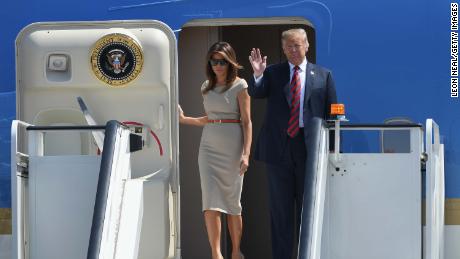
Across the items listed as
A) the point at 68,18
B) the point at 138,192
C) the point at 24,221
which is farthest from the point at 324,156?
the point at 68,18

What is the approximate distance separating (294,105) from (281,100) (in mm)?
105

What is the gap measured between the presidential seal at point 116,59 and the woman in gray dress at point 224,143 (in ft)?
1.76

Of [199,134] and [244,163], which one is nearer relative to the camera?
[244,163]

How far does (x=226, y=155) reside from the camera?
726 centimetres

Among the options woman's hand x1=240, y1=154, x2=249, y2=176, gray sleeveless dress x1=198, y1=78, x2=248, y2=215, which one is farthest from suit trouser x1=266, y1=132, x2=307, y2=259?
gray sleeveless dress x1=198, y1=78, x2=248, y2=215

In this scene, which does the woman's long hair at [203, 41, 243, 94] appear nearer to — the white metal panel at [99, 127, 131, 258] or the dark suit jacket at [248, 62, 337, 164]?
the dark suit jacket at [248, 62, 337, 164]

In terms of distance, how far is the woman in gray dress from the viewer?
7.20 meters

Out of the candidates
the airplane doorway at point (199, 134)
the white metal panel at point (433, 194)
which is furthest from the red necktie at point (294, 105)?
the airplane doorway at point (199, 134)

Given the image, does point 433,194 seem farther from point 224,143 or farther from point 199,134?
point 199,134

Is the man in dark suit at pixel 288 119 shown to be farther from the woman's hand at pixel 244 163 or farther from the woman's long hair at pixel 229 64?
the woman's long hair at pixel 229 64

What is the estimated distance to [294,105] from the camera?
22.1ft

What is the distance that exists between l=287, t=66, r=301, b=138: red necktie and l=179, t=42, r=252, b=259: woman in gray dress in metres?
0.57

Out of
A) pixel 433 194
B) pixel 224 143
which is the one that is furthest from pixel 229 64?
pixel 433 194

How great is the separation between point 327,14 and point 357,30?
0.25 metres
